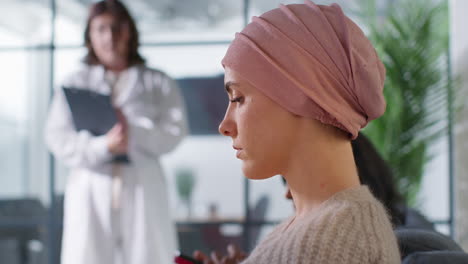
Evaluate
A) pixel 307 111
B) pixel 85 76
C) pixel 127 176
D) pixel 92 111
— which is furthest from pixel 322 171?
pixel 85 76

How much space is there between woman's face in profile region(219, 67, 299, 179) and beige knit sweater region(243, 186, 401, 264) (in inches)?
5.3

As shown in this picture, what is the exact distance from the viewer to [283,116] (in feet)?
3.94

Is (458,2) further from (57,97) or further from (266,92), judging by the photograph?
(266,92)

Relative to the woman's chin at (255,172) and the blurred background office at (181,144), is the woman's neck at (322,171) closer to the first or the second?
the woman's chin at (255,172)

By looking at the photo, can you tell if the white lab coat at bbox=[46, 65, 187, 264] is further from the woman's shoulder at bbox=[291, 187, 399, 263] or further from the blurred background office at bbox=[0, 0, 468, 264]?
the woman's shoulder at bbox=[291, 187, 399, 263]

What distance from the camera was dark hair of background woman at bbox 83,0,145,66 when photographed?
3.65 m

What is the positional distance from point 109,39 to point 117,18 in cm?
14

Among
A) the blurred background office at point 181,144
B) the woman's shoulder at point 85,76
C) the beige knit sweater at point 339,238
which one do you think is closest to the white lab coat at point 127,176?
the woman's shoulder at point 85,76

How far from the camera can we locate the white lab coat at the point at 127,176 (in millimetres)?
3498

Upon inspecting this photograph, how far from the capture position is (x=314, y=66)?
1.15 m

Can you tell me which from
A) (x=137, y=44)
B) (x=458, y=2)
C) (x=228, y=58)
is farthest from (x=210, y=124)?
(x=228, y=58)

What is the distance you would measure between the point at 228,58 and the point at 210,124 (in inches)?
184

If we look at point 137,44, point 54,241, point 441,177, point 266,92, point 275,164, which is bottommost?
point 54,241

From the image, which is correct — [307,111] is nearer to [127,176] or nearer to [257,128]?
[257,128]
